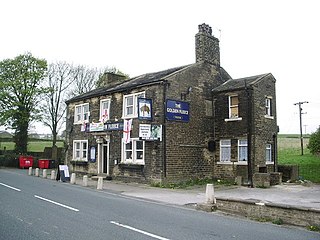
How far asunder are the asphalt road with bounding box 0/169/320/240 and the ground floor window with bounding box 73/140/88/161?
14790 millimetres

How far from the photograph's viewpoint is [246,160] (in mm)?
21156

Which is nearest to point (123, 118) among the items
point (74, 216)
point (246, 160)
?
point (246, 160)

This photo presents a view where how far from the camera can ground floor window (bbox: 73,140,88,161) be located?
26609 millimetres

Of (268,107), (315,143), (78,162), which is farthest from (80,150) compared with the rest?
(315,143)

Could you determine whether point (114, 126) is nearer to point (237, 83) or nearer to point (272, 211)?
point (237, 83)

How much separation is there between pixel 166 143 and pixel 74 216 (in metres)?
11.0

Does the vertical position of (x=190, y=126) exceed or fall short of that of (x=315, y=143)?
it exceeds it

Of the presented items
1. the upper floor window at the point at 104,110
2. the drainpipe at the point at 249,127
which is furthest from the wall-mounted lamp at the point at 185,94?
the upper floor window at the point at 104,110

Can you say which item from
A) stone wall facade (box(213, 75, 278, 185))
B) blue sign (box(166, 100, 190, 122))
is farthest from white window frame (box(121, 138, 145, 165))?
stone wall facade (box(213, 75, 278, 185))

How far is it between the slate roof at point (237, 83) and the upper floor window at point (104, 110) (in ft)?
25.9

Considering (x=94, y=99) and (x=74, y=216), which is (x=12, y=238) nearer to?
(x=74, y=216)

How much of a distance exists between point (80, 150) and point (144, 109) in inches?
370

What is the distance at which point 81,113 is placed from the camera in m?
27.8

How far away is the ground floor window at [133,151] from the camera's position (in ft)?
70.0
